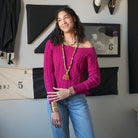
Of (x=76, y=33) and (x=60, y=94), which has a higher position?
(x=76, y=33)

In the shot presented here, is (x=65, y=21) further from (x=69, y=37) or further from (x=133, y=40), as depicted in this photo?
(x=133, y=40)

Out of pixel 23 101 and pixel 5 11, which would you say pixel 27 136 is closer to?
pixel 23 101

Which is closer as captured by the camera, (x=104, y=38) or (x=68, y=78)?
(x=68, y=78)

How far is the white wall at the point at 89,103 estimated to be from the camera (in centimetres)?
161

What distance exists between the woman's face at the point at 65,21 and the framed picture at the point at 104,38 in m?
0.66

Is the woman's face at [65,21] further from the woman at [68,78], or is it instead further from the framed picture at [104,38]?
the framed picture at [104,38]

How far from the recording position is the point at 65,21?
1.00 meters

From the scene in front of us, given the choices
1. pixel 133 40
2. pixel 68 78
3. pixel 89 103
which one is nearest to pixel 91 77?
pixel 68 78

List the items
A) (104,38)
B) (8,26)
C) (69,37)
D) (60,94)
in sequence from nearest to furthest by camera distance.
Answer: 1. (60,94)
2. (69,37)
3. (8,26)
4. (104,38)

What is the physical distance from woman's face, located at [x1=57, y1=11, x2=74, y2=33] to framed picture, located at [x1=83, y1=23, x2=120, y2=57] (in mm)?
658

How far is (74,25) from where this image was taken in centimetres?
108

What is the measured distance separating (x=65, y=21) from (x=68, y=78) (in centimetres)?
40

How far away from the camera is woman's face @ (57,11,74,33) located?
100 cm

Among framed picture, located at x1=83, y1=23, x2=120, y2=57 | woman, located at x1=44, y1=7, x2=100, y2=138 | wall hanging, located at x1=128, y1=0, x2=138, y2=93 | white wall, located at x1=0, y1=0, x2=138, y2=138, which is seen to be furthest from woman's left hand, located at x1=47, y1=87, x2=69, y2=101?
wall hanging, located at x1=128, y1=0, x2=138, y2=93
